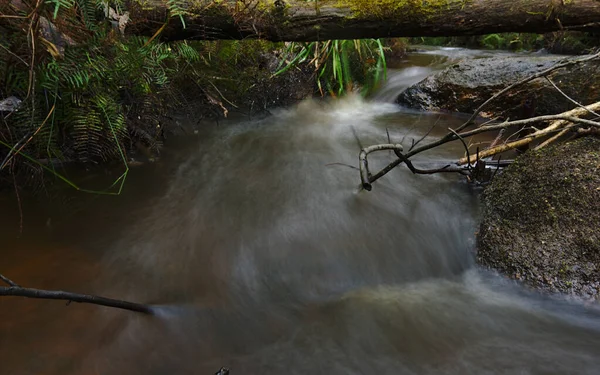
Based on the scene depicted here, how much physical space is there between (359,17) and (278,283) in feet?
6.62

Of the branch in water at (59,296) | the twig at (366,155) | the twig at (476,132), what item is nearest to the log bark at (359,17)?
the twig at (476,132)

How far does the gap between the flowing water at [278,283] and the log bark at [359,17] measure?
112 cm

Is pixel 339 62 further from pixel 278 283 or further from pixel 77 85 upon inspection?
pixel 278 283

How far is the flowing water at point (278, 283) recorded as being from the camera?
142 centimetres

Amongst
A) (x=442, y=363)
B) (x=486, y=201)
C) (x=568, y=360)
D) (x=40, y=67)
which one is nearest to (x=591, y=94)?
(x=486, y=201)

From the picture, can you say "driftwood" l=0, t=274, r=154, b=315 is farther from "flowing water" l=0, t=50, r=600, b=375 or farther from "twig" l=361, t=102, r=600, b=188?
"twig" l=361, t=102, r=600, b=188

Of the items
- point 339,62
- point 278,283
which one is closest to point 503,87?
point 339,62

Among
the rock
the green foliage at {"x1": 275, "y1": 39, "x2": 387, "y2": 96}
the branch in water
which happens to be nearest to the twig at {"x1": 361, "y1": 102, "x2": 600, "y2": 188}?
the rock

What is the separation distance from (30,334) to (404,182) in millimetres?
2512

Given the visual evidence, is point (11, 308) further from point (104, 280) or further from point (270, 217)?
point (270, 217)

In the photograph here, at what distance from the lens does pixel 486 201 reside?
90.2 inches

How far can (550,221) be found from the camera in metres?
1.88

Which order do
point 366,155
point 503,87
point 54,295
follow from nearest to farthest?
point 54,295 < point 366,155 < point 503,87

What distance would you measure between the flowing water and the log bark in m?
1.12
